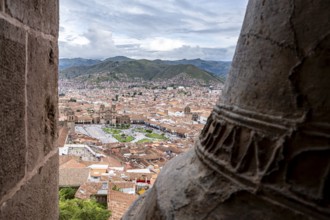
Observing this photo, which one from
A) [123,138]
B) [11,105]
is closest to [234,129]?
[11,105]

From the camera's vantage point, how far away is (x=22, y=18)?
1.02m

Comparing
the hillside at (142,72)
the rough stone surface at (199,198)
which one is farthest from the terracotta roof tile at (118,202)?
the hillside at (142,72)

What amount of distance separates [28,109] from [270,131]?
668 millimetres

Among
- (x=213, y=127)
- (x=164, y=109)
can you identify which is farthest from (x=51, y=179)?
(x=164, y=109)

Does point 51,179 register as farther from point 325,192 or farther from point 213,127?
point 325,192

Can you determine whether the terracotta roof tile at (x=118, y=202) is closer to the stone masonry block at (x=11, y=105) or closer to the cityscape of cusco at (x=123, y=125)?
the cityscape of cusco at (x=123, y=125)

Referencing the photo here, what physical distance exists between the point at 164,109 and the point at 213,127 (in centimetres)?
4348

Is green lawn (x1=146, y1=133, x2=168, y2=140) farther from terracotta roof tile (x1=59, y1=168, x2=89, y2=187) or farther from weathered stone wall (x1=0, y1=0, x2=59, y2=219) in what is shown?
weathered stone wall (x1=0, y1=0, x2=59, y2=219)

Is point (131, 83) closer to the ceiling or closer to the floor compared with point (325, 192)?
closer to the floor

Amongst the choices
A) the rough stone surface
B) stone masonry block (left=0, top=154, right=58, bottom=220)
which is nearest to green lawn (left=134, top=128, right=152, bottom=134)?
stone masonry block (left=0, top=154, right=58, bottom=220)

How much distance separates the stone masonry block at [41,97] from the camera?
1102 millimetres

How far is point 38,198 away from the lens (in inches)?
46.8

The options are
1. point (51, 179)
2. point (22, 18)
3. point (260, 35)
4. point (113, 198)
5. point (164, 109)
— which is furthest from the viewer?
point (164, 109)

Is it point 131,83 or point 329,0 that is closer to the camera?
point 329,0
